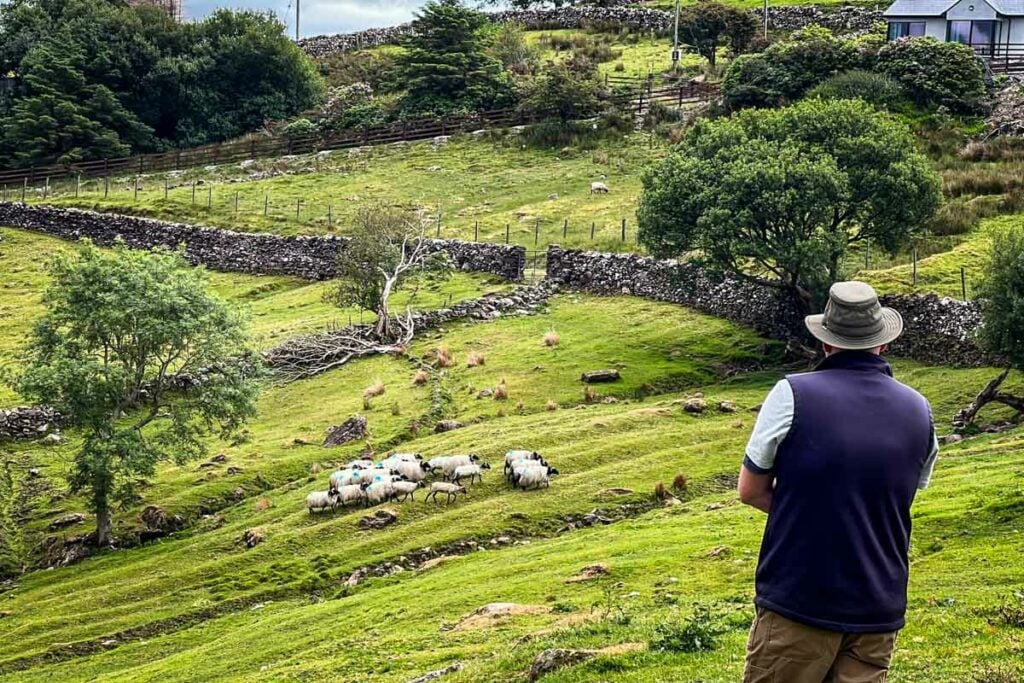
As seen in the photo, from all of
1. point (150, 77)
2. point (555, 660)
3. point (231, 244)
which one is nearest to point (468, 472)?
point (555, 660)

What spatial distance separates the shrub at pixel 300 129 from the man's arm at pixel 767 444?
9845 cm

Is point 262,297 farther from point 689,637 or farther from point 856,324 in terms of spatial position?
point 856,324

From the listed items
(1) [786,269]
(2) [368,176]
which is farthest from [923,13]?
(1) [786,269]

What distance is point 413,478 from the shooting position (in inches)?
1540

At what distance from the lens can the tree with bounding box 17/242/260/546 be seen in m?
41.1

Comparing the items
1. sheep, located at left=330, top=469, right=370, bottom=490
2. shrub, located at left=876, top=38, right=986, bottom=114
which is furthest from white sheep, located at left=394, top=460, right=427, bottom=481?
shrub, located at left=876, top=38, right=986, bottom=114

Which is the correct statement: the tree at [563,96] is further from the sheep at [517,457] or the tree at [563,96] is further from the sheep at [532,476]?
the sheep at [532,476]

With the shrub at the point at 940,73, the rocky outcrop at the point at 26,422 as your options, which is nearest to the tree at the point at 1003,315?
the rocky outcrop at the point at 26,422

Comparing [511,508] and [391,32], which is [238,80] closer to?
[391,32]

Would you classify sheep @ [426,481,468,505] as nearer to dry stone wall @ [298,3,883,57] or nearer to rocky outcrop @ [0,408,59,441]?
rocky outcrop @ [0,408,59,441]

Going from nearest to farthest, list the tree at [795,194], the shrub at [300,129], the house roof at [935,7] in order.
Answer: the tree at [795,194] → the house roof at [935,7] → the shrub at [300,129]

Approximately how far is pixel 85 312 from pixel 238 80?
77.1 m

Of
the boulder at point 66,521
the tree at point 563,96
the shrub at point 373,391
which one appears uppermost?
the tree at point 563,96

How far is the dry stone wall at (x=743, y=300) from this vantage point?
46.8m
